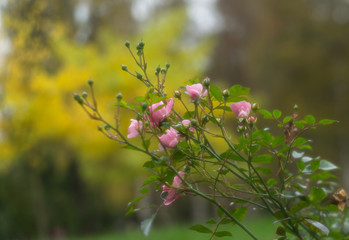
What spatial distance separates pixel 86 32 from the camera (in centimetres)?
1139

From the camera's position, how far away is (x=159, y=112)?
1.00m

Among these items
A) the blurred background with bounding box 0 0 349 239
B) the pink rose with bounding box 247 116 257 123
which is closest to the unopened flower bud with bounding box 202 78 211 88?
the pink rose with bounding box 247 116 257 123

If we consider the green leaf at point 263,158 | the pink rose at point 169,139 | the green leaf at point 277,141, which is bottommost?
the green leaf at point 263,158

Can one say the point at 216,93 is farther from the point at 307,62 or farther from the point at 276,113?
the point at 307,62

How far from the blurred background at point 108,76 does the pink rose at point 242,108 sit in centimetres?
592

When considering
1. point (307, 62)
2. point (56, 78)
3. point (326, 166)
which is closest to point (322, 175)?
point (326, 166)

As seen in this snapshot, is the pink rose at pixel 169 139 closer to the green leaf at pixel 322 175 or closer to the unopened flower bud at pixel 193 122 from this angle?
the unopened flower bud at pixel 193 122

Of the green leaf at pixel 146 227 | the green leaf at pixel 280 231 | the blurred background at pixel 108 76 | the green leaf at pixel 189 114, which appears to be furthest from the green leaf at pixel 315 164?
the blurred background at pixel 108 76

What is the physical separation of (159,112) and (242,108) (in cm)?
18

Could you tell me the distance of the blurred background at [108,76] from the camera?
6930mm

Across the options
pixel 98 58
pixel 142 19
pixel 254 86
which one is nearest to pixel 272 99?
pixel 254 86

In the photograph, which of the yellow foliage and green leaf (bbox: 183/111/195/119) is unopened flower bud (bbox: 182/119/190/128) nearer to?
green leaf (bbox: 183/111/195/119)

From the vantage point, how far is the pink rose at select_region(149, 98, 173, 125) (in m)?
0.99

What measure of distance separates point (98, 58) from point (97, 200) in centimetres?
609
